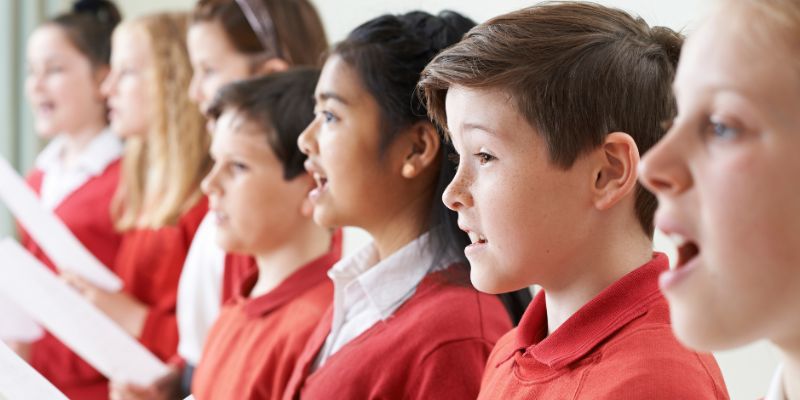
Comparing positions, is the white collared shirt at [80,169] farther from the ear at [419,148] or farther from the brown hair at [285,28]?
the ear at [419,148]

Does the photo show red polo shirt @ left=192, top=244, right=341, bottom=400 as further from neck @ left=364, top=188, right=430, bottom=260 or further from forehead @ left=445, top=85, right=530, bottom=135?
forehead @ left=445, top=85, right=530, bottom=135

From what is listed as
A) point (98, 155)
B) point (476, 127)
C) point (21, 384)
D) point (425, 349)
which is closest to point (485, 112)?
point (476, 127)

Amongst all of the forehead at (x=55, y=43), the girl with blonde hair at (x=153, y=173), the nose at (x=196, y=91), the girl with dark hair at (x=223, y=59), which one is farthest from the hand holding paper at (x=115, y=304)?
the forehead at (x=55, y=43)

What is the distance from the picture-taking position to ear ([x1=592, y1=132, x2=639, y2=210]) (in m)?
0.78

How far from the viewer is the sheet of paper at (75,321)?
4.83ft

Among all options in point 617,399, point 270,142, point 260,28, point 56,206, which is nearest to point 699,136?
point 617,399

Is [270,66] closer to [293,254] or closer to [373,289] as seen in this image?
[293,254]

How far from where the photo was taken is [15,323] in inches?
69.2

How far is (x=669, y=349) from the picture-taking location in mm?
738

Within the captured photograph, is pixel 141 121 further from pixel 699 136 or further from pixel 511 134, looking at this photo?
pixel 699 136

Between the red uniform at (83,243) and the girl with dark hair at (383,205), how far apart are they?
98cm

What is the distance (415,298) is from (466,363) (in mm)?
114

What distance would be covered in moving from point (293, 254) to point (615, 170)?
68cm

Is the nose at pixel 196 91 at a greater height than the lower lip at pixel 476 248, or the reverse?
the lower lip at pixel 476 248
